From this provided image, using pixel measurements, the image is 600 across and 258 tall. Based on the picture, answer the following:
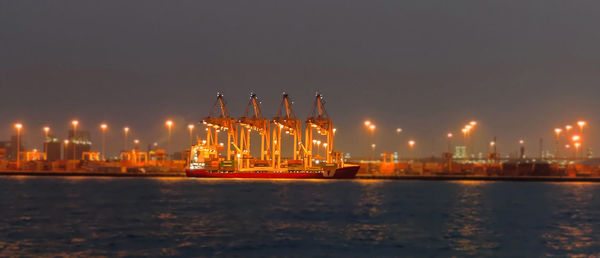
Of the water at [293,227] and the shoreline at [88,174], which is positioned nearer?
the water at [293,227]

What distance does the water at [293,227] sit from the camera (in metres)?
30.8

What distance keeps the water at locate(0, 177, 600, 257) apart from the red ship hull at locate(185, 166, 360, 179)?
190ft

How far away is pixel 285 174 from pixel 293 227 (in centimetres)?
8264

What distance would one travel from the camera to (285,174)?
122 m

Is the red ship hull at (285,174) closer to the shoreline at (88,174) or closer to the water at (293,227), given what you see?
the shoreline at (88,174)

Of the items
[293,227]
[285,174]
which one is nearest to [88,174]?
[285,174]

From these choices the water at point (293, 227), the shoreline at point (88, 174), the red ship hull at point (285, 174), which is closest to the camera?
the water at point (293, 227)

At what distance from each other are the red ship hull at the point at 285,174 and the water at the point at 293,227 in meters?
57.9

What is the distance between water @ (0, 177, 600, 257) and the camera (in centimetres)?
3075

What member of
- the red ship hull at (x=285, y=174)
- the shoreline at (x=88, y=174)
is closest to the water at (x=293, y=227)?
the red ship hull at (x=285, y=174)

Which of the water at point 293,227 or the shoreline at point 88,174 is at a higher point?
the shoreline at point 88,174

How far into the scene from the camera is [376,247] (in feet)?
104

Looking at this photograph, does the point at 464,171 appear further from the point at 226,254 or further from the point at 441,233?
the point at 226,254

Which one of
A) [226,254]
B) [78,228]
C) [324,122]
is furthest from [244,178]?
[226,254]
